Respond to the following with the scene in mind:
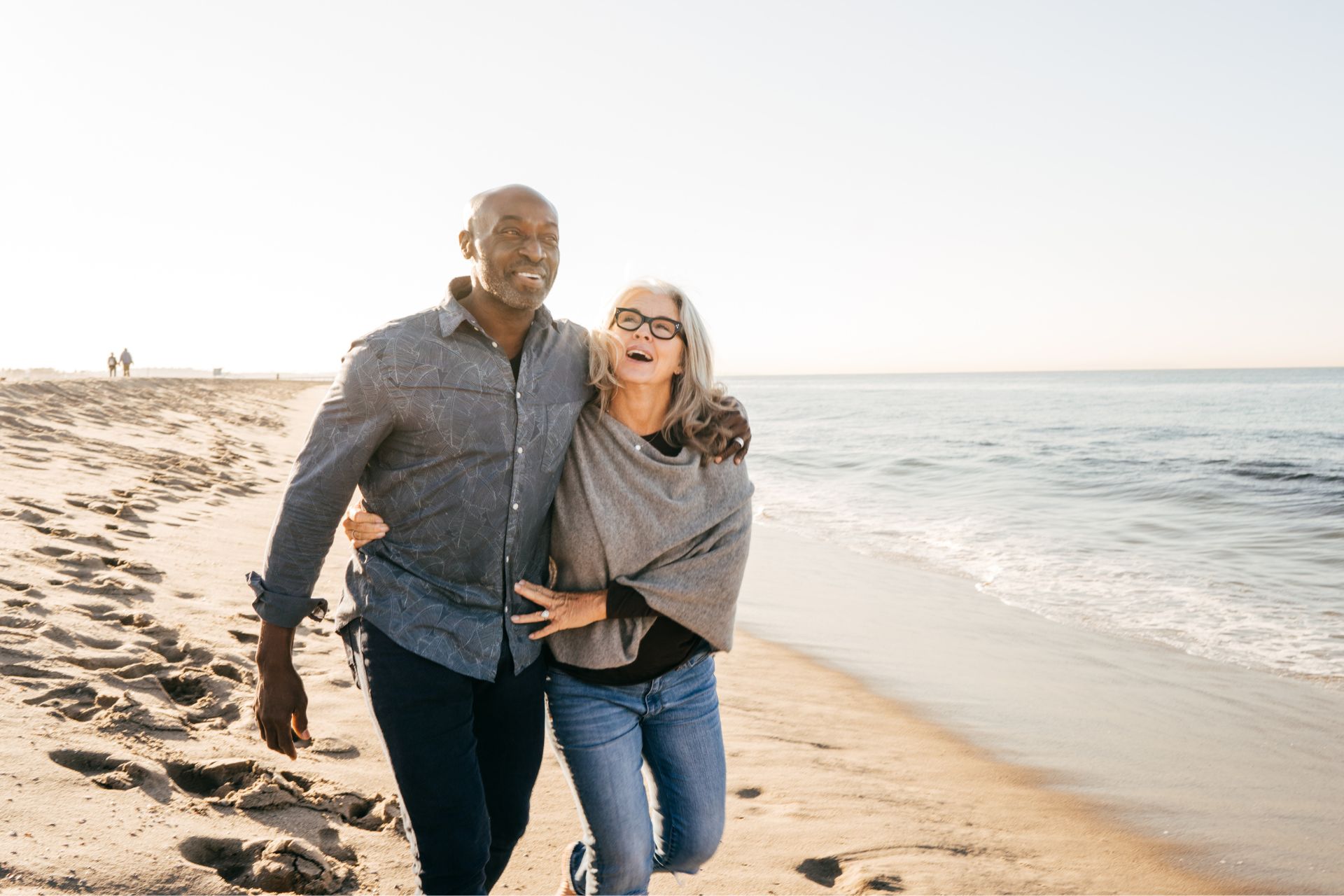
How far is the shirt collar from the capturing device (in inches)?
97.0

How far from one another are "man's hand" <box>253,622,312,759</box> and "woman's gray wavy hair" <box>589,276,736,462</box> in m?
1.14

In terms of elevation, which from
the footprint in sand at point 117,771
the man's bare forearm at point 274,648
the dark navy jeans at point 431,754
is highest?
the man's bare forearm at point 274,648

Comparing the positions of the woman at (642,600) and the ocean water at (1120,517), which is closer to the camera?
the woman at (642,600)

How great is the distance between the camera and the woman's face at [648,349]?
2.83 meters

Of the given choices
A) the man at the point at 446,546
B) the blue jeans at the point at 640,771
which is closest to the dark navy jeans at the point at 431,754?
the man at the point at 446,546

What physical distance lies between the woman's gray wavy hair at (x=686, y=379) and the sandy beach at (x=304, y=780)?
5.39 ft

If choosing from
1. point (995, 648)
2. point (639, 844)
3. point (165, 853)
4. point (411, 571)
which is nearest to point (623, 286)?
point (411, 571)

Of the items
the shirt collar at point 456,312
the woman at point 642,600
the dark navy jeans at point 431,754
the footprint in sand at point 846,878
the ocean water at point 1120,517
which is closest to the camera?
the dark navy jeans at point 431,754

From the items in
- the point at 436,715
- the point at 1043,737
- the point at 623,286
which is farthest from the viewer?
the point at 1043,737

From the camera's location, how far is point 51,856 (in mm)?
2385

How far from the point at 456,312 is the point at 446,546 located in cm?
65

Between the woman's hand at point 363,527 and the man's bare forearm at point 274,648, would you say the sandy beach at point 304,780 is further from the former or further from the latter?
the woman's hand at point 363,527

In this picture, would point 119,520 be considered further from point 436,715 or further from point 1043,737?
point 1043,737

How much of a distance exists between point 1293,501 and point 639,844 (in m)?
15.5
